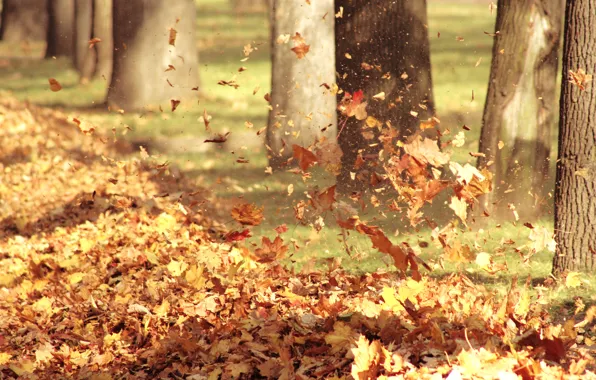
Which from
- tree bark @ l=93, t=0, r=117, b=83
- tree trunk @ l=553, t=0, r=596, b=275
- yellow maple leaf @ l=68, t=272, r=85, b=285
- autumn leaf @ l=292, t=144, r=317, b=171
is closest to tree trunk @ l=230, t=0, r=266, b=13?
tree bark @ l=93, t=0, r=117, b=83

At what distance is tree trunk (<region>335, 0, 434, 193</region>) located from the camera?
27.5ft

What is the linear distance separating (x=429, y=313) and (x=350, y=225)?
1376 mm

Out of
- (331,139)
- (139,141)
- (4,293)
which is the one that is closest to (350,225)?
(4,293)

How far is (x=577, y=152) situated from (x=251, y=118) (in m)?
9.30

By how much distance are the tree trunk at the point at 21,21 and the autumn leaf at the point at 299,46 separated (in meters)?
17.1

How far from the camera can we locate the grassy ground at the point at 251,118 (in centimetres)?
737

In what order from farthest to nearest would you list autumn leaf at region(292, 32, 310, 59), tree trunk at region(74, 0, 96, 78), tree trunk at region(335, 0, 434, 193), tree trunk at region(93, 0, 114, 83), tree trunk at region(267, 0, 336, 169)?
tree trunk at region(74, 0, 96, 78), tree trunk at region(93, 0, 114, 83), tree trunk at region(267, 0, 336, 169), autumn leaf at region(292, 32, 310, 59), tree trunk at region(335, 0, 434, 193)

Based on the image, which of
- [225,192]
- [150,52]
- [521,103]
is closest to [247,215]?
[521,103]

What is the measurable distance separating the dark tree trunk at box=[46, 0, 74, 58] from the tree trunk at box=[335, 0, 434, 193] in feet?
47.4

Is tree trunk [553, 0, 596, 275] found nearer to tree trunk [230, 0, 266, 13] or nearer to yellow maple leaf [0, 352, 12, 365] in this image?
yellow maple leaf [0, 352, 12, 365]

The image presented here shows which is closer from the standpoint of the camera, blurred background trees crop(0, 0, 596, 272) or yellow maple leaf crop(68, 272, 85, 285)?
blurred background trees crop(0, 0, 596, 272)

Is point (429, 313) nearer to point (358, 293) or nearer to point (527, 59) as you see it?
point (358, 293)

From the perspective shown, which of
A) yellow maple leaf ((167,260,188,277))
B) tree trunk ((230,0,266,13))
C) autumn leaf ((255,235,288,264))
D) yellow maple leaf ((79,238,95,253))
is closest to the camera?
yellow maple leaf ((167,260,188,277))

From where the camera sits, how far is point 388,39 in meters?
8.44
